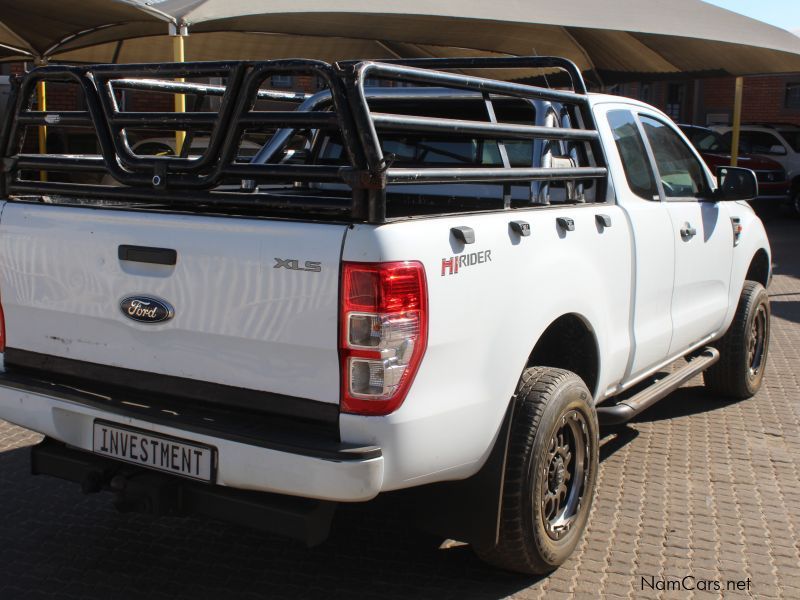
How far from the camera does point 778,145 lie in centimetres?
2112

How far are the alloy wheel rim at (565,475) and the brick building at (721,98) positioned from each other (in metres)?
25.3

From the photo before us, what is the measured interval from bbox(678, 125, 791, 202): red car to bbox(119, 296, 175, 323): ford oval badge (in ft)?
59.4

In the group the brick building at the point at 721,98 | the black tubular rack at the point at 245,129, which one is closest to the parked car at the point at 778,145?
the brick building at the point at 721,98

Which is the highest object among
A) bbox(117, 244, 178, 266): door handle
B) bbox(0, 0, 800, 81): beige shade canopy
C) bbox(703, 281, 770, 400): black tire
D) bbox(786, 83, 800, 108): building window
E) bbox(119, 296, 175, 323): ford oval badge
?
bbox(786, 83, 800, 108): building window

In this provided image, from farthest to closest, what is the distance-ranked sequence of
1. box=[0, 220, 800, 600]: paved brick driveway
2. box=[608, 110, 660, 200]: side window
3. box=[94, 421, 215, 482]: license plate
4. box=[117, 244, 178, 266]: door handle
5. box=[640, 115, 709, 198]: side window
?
box=[640, 115, 709, 198]: side window, box=[608, 110, 660, 200]: side window, box=[0, 220, 800, 600]: paved brick driveway, box=[117, 244, 178, 266]: door handle, box=[94, 421, 215, 482]: license plate

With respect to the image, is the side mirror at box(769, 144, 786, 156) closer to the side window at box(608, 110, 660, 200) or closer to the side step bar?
the side step bar

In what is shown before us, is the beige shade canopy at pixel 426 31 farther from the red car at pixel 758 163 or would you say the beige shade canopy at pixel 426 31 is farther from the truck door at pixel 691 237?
the red car at pixel 758 163

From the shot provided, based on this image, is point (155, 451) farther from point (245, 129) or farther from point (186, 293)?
point (245, 129)

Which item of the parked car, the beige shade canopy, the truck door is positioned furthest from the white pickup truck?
→ the parked car

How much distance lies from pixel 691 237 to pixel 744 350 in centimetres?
145

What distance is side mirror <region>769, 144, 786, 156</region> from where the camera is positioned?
68.8 ft

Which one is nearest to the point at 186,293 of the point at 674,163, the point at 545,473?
the point at 545,473

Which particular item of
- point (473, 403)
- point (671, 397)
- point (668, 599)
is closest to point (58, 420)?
point (473, 403)

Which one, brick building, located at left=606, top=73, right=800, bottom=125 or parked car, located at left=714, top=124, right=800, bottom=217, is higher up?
brick building, located at left=606, top=73, right=800, bottom=125
